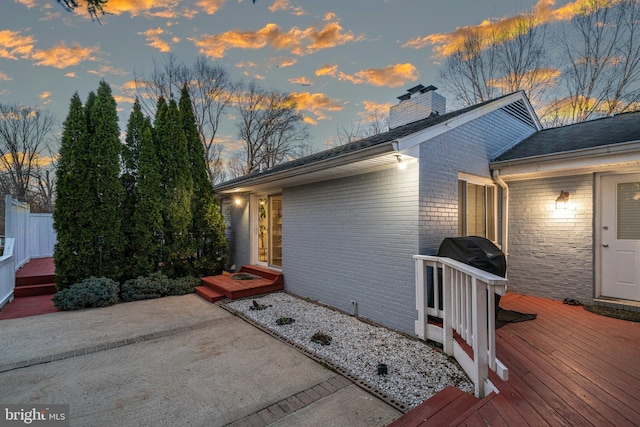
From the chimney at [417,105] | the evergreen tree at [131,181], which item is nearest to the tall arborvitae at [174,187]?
the evergreen tree at [131,181]

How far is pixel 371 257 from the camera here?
477 centimetres

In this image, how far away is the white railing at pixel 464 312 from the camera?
7.86ft

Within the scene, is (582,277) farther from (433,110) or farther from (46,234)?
(46,234)

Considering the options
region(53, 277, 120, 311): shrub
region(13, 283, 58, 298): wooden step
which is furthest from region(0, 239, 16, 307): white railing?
region(53, 277, 120, 311): shrub

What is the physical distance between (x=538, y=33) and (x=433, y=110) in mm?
9821

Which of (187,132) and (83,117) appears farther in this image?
(187,132)

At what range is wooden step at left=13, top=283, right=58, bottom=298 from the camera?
20.8ft

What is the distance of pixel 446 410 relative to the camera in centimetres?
226

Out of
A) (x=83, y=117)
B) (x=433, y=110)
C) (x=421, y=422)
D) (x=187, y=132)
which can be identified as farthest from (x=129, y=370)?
(x=433, y=110)

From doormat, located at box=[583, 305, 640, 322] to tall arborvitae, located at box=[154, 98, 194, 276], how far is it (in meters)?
8.22

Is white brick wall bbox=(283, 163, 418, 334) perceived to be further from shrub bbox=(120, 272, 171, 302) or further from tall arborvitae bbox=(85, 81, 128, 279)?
tall arborvitae bbox=(85, 81, 128, 279)

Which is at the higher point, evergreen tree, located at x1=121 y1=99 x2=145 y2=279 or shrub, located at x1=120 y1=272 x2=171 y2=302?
evergreen tree, located at x1=121 y1=99 x2=145 y2=279

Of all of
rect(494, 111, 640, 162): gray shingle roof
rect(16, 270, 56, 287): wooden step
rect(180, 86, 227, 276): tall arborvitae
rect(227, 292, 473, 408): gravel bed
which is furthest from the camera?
rect(180, 86, 227, 276): tall arborvitae

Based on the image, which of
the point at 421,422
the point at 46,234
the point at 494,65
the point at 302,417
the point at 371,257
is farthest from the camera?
the point at 494,65
